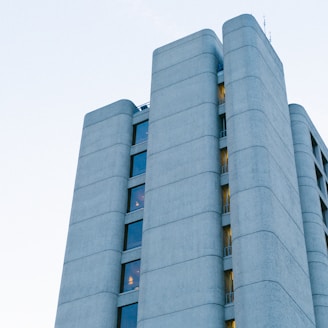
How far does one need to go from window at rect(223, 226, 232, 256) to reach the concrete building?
0.26ft

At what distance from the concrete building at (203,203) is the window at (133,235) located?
0.35 feet

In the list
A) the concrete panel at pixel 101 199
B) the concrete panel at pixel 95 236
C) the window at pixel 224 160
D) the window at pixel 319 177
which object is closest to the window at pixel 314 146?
the window at pixel 319 177

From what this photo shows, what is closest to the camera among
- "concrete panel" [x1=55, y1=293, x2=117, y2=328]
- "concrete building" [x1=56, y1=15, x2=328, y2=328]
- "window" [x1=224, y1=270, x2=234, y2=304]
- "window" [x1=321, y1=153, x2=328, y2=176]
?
"concrete building" [x1=56, y1=15, x2=328, y2=328]

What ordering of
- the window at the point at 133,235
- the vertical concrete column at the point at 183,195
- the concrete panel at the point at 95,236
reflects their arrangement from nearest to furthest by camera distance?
the vertical concrete column at the point at 183,195 < the window at the point at 133,235 < the concrete panel at the point at 95,236

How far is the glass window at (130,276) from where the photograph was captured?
5109 cm

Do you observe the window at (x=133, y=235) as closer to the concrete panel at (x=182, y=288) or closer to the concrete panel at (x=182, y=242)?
the concrete panel at (x=182, y=242)

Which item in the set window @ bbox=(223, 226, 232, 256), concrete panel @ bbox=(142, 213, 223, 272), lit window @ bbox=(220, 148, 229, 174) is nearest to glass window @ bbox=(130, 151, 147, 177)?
lit window @ bbox=(220, 148, 229, 174)

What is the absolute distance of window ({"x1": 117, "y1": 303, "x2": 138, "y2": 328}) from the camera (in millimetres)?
49125

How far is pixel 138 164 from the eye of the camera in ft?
191

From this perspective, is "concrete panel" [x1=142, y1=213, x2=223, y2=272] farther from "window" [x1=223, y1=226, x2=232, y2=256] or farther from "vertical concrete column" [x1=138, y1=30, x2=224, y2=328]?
"window" [x1=223, y1=226, x2=232, y2=256]

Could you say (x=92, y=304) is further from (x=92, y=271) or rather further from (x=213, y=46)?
(x=213, y=46)

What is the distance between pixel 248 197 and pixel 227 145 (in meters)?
6.14

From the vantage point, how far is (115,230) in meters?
54.1

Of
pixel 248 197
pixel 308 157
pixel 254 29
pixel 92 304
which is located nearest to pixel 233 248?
pixel 248 197
